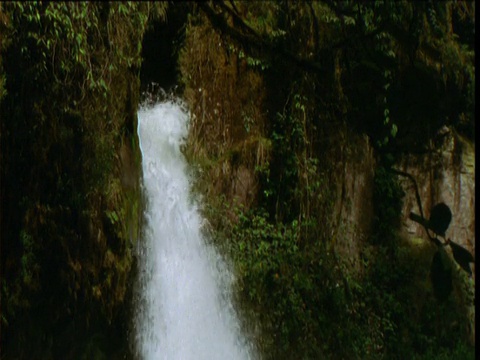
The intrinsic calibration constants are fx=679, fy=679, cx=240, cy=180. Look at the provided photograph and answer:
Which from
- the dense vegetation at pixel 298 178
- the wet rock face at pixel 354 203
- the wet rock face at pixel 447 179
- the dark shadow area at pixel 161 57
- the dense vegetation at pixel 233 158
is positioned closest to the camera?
the dense vegetation at pixel 233 158

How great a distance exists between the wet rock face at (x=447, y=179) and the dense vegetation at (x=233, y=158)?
41 centimetres

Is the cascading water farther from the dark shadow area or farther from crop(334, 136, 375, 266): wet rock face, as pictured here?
crop(334, 136, 375, 266): wet rock face

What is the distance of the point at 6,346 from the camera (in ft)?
11.1

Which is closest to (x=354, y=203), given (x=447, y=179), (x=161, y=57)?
(x=447, y=179)

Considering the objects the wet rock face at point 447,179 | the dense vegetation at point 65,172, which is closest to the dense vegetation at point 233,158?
the dense vegetation at point 65,172

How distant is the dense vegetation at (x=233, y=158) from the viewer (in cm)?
335

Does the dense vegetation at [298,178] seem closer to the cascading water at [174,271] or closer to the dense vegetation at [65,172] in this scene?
the cascading water at [174,271]

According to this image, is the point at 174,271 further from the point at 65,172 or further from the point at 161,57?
the point at 161,57

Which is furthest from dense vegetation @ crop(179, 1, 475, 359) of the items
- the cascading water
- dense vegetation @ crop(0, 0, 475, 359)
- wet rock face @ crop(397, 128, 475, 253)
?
wet rock face @ crop(397, 128, 475, 253)

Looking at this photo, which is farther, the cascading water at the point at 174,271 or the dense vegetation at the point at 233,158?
the cascading water at the point at 174,271

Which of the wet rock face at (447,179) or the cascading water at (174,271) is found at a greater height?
the wet rock face at (447,179)

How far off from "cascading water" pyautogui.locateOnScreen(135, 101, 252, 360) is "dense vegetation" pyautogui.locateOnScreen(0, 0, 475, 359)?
0.09 metres

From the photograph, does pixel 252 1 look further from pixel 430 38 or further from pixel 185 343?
pixel 185 343

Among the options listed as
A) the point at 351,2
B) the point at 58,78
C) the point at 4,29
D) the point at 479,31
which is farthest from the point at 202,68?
the point at 479,31
